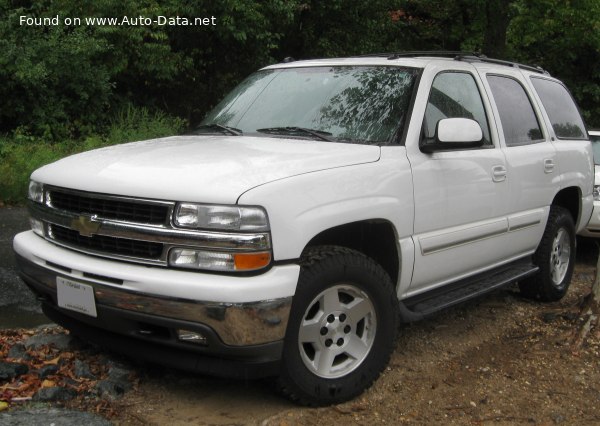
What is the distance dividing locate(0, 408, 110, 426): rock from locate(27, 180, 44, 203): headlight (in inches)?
43.4

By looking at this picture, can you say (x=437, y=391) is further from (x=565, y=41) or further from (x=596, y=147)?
(x=565, y=41)

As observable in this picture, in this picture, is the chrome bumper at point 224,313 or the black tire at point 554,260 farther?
the black tire at point 554,260

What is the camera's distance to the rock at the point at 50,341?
4.11 metres

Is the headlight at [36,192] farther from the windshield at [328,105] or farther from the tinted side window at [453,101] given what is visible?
the tinted side window at [453,101]

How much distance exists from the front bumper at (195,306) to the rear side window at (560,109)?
11.4ft

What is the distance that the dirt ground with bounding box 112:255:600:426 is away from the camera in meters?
3.42

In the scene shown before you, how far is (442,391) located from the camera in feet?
12.4

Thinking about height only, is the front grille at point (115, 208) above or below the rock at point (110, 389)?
above

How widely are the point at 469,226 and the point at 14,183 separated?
6.13 metres

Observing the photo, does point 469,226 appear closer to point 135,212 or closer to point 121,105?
point 135,212

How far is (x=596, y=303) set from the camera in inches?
190

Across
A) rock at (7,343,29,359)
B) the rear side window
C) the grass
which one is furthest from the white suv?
the grass

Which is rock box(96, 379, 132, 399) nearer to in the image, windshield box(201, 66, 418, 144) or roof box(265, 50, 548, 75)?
windshield box(201, 66, 418, 144)

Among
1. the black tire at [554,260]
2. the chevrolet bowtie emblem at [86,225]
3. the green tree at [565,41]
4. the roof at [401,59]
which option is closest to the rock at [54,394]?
the chevrolet bowtie emblem at [86,225]
